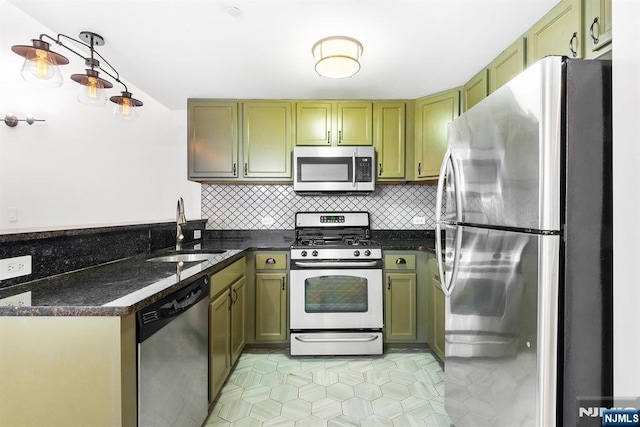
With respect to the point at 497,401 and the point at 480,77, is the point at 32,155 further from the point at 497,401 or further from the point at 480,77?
the point at 480,77

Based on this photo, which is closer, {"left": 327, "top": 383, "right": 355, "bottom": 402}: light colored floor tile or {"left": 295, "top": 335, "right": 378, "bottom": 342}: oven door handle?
{"left": 327, "top": 383, "right": 355, "bottom": 402}: light colored floor tile

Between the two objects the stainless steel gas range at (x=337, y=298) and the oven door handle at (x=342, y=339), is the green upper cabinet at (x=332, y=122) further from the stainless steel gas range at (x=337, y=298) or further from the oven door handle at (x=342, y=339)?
the oven door handle at (x=342, y=339)

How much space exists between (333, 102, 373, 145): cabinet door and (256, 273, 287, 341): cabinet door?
1.40m

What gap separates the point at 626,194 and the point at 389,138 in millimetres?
2086

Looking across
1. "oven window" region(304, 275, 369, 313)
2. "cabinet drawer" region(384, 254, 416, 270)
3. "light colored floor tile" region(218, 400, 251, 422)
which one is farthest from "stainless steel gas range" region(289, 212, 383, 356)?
"light colored floor tile" region(218, 400, 251, 422)

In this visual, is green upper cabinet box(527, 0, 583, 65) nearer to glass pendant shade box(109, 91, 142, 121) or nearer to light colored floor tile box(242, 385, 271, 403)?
glass pendant shade box(109, 91, 142, 121)

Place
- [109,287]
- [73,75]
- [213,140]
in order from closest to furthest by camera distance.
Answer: [109,287]
[73,75]
[213,140]

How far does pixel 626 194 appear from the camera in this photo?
0.85 meters

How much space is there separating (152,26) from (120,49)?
42cm

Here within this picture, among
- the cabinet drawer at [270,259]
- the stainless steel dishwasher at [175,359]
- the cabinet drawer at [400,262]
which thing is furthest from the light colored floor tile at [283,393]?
the cabinet drawer at [400,262]

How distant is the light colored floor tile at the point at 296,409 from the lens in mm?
1777

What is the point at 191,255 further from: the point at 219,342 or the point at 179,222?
the point at 219,342

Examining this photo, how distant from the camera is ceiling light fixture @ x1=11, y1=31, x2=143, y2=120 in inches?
49.3

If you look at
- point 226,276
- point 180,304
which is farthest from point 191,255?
point 180,304
